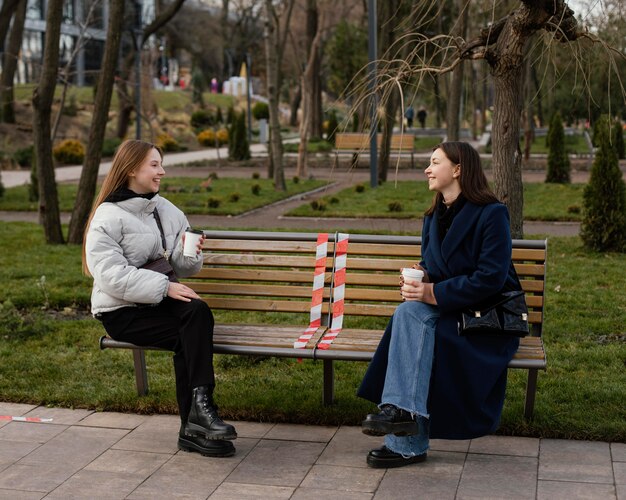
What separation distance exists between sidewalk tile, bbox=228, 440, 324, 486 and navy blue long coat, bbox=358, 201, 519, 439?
23.5 inches

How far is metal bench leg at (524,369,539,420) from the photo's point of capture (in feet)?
16.5

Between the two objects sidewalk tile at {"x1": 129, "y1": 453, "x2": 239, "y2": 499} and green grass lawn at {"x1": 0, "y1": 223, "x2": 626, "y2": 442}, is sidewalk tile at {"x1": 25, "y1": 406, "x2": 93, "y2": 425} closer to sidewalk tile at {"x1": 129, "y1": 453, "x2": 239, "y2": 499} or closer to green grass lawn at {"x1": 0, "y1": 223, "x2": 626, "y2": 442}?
green grass lawn at {"x1": 0, "y1": 223, "x2": 626, "y2": 442}

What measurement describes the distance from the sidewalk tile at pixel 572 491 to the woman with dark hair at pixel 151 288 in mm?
1406

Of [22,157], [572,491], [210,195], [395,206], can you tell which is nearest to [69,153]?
[22,157]

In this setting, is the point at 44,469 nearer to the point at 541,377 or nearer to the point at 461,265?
the point at 461,265

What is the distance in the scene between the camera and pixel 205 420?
4.77 metres

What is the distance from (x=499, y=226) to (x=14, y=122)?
102 ft

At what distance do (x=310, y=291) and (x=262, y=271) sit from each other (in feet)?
1.01

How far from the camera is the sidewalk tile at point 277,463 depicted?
14.8 feet

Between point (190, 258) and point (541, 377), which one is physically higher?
point (190, 258)

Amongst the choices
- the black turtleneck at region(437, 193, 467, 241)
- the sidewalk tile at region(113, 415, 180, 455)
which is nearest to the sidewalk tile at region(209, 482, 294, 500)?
the sidewalk tile at region(113, 415, 180, 455)

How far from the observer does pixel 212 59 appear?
242ft

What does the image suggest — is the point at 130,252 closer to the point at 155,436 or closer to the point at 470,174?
the point at 155,436

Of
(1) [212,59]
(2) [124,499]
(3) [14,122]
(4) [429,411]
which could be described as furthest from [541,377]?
(1) [212,59]
